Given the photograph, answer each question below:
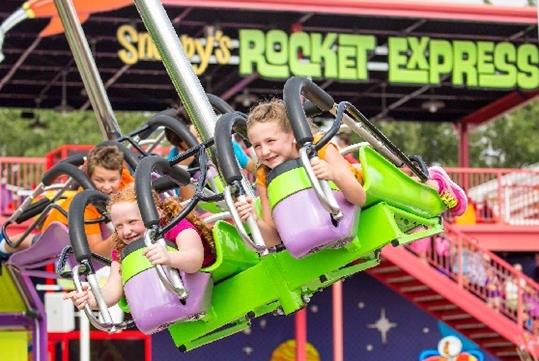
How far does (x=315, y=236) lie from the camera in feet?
19.7

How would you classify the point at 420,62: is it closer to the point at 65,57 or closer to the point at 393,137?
the point at 65,57

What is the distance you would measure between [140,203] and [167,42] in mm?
1069

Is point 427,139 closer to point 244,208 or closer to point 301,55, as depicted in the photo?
point 301,55

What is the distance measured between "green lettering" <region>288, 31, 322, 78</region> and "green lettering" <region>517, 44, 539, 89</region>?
10.6 feet

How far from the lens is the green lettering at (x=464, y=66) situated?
75.0 ft

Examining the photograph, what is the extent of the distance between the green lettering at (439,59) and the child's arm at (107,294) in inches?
640

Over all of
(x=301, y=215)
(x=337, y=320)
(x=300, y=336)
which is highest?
(x=337, y=320)

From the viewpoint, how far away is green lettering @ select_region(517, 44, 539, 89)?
906 inches

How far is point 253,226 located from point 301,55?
632 inches

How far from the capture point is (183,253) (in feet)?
21.0

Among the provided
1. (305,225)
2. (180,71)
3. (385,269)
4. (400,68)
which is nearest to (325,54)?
(400,68)

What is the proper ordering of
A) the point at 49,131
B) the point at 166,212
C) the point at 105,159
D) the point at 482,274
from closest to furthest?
the point at 166,212 < the point at 105,159 < the point at 482,274 < the point at 49,131

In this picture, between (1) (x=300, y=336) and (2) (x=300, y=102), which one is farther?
(1) (x=300, y=336)

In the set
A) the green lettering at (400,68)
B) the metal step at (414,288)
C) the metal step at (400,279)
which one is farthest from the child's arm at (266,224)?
the green lettering at (400,68)
